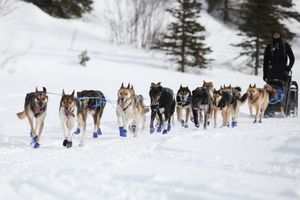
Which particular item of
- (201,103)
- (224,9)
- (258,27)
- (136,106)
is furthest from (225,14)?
(136,106)

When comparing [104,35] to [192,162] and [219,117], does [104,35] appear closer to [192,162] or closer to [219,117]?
[219,117]

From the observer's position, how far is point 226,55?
26969mm

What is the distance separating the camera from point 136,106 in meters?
8.16

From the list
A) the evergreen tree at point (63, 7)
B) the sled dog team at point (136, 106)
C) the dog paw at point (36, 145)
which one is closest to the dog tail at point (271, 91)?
the sled dog team at point (136, 106)

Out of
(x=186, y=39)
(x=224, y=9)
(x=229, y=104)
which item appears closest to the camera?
(x=229, y=104)

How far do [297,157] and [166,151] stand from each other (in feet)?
5.35

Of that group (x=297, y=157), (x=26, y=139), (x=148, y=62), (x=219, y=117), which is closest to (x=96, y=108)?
(x=26, y=139)

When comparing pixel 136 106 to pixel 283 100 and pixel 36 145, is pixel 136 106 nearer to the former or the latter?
pixel 36 145

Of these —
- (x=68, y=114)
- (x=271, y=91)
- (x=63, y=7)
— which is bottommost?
(x=68, y=114)

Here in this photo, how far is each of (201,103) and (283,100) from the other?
10.0 ft

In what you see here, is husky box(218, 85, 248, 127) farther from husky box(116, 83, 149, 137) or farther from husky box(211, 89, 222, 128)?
husky box(116, 83, 149, 137)

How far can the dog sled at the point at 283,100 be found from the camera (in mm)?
10758

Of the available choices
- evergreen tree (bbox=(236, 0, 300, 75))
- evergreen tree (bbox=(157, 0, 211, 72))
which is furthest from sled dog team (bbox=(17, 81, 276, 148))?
evergreen tree (bbox=(236, 0, 300, 75))

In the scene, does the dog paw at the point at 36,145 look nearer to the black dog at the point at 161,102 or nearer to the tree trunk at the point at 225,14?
the black dog at the point at 161,102
